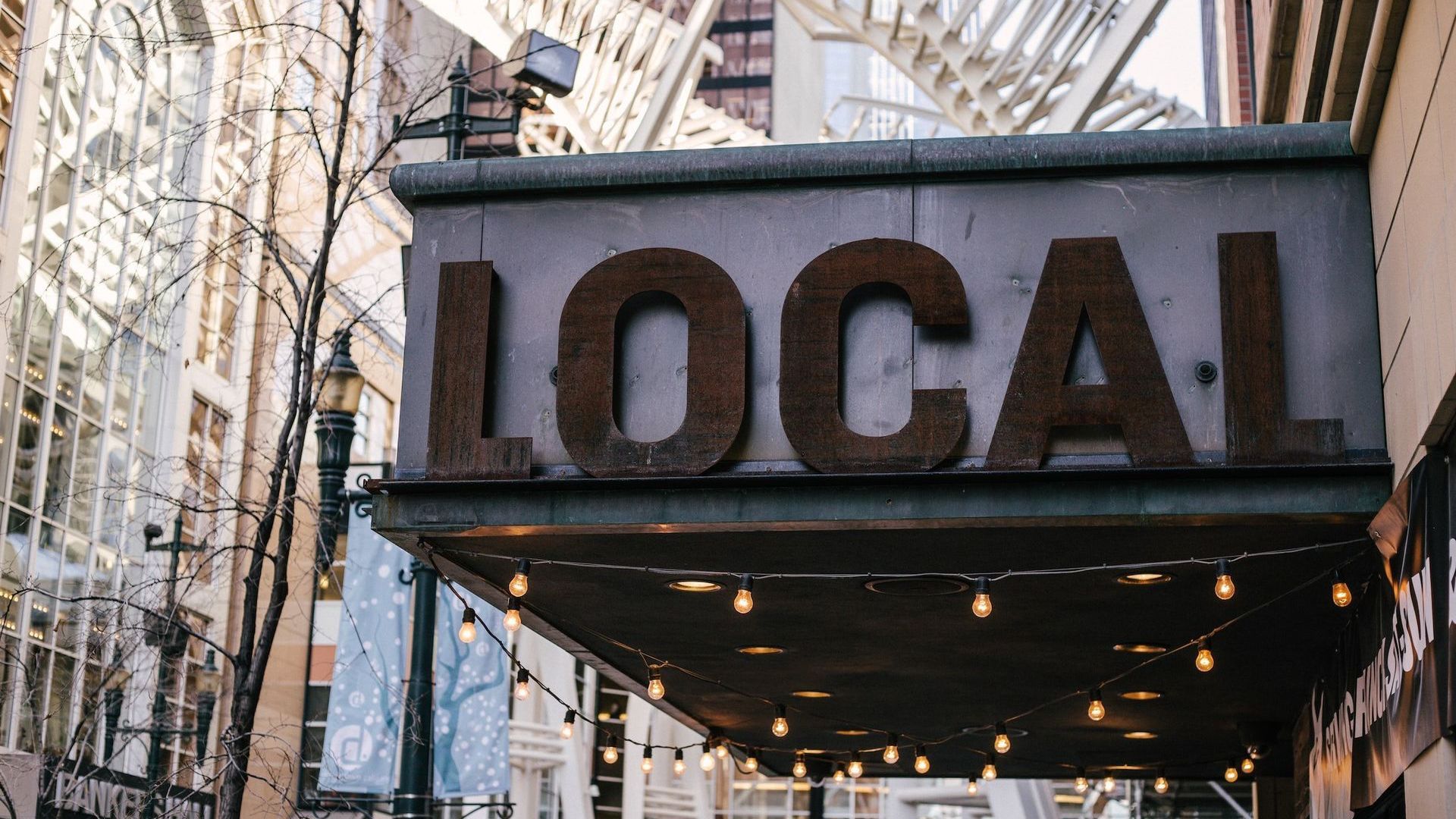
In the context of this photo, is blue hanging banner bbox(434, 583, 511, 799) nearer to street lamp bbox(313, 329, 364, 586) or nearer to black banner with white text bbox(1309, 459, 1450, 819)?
street lamp bbox(313, 329, 364, 586)

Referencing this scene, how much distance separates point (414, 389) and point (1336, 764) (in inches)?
236

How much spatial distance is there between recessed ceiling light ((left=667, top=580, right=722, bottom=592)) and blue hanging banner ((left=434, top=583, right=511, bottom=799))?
435cm

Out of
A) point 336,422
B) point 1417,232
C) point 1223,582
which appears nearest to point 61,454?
point 336,422

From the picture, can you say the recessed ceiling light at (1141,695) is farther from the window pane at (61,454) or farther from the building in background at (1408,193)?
the window pane at (61,454)

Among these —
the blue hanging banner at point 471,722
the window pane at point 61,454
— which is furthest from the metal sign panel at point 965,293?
the window pane at point 61,454

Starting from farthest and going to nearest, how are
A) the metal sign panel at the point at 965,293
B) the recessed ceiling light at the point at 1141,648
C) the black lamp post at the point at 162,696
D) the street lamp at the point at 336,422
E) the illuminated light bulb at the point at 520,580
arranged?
the black lamp post at the point at 162,696, the street lamp at the point at 336,422, the recessed ceiling light at the point at 1141,648, the illuminated light bulb at the point at 520,580, the metal sign panel at the point at 965,293

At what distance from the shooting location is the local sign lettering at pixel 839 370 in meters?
8.14

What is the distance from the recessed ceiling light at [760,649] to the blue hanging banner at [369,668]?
9.02 feet

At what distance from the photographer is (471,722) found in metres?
14.4

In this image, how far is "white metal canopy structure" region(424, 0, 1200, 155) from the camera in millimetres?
22703

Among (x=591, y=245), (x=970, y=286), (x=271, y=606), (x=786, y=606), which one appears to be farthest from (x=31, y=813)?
(x=970, y=286)

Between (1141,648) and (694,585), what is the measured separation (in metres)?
3.59

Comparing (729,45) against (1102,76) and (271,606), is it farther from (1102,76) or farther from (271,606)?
(271,606)

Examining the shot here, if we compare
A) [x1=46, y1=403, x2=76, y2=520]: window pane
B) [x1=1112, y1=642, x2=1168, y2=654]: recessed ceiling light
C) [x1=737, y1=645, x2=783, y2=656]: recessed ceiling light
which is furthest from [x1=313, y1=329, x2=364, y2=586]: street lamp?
[x1=46, y1=403, x2=76, y2=520]: window pane
